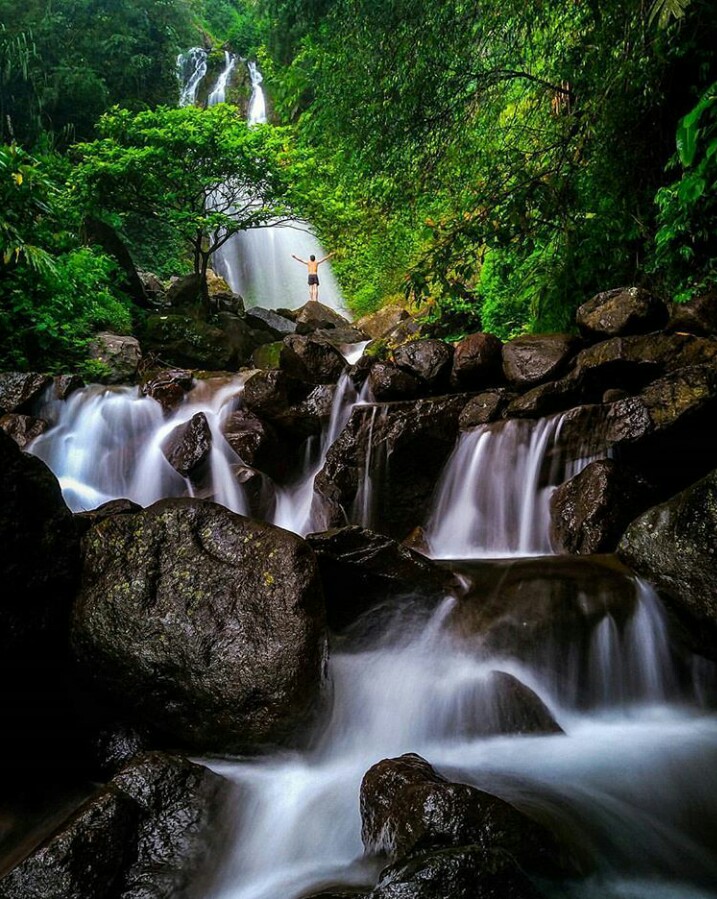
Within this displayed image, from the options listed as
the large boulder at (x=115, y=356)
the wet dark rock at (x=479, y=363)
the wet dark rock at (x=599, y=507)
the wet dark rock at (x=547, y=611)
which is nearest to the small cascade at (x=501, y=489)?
the wet dark rock at (x=599, y=507)

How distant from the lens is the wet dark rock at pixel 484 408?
721 centimetres

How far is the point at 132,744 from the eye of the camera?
351 cm

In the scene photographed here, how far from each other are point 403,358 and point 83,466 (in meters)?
4.95

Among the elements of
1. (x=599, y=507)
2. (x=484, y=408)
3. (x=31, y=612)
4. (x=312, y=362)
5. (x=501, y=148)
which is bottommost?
(x=31, y=612)

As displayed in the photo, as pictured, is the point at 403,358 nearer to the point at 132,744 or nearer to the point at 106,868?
the point at 132,744

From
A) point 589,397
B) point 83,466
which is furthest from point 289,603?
point 83,466

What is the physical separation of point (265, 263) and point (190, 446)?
66.0ft

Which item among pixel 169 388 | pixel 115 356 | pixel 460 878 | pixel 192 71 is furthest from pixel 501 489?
pixel 192 71

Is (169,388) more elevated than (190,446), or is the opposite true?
(169,388)

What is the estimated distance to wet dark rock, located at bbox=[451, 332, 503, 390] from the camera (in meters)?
7.76

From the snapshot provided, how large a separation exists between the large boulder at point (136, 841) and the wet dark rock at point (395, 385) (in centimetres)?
581

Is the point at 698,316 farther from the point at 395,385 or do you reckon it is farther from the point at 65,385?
the point at 65,385

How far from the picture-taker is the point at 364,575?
14.8ft

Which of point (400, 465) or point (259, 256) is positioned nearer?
point (400, 465)
